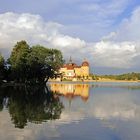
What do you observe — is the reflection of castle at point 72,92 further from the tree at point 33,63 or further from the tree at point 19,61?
the tree at point 19,61

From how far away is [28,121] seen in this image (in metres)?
25.7

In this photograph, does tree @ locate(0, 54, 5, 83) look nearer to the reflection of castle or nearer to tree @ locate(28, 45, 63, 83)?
tree @ locate(28, 45, 63, 83)

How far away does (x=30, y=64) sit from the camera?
305 ft

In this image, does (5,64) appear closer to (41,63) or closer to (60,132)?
(41,63)

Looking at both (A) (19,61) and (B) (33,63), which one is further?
(B) (33,63)

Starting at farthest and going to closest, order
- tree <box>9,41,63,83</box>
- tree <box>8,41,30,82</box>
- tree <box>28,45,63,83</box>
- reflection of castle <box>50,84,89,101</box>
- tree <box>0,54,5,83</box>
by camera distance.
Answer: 1. tree <box>28,45,63,83</box>
2. tree <box>9,41,63,83</box>
3. tree <box>8,41,30,82</box>
4. tree <box>0,54,5,83</box>
5. reflection of castle <box>50,84,89,101</box>

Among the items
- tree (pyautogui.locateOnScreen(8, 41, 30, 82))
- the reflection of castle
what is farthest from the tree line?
the reflection of castle

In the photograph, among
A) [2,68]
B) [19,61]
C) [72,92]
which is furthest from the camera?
[19,61]

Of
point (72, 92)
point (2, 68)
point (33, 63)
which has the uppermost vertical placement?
point (33, 63)

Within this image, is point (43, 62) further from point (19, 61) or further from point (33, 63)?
point (19, 61)

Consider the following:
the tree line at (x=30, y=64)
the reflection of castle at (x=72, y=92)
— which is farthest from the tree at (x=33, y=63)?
the reflection of castle at (x=72, y=92)

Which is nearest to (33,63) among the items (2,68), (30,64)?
(30,64)

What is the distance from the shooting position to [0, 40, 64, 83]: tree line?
91.8 m

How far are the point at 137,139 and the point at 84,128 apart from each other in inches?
172
